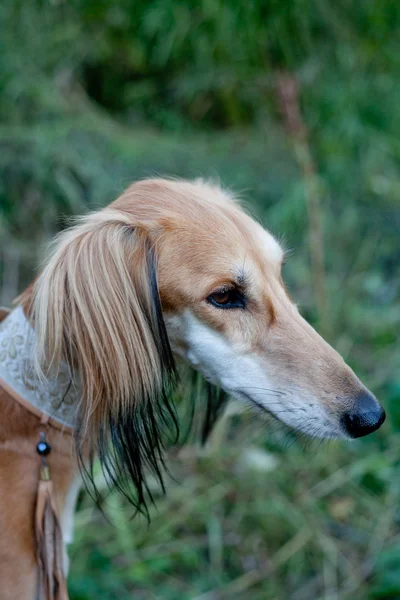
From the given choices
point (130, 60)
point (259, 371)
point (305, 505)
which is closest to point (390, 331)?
point (305, 505)

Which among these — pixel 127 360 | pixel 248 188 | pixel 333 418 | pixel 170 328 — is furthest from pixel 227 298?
pixel 248 188

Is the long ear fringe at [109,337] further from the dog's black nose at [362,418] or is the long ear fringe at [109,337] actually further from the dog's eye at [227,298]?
the dog's black nose at [362,418]

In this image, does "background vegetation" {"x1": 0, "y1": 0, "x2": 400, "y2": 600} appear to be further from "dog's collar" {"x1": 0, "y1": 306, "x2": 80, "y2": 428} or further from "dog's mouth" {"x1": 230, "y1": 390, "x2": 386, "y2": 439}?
"dog's mouth" {"x1": 230, "y1": 390, "x2": 386, "y2": 439}

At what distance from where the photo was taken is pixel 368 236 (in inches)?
198

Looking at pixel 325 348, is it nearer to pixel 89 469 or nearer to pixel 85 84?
pixel 89 469

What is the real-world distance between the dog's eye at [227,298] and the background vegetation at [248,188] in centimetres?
116

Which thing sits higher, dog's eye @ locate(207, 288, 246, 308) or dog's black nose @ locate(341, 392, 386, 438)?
dog's eye @ locate(207, 288, 246, 308)

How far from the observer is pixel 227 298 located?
1.74 m

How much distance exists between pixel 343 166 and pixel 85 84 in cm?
274

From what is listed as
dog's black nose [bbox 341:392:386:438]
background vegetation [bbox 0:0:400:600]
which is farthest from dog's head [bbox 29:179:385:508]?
background vegetation [bbox 0:0:400:600]

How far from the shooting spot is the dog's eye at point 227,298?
1713mm

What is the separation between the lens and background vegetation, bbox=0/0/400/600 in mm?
2807

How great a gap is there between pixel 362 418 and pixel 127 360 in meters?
0.66

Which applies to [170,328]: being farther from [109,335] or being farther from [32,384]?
[32,384]
